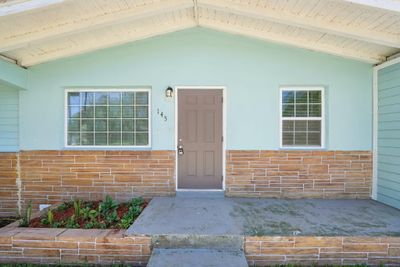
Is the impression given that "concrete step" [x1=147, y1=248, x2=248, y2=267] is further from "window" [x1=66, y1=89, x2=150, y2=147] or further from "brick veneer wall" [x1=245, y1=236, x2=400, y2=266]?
"window" [x1=66, y1=89, x2=150, y2=147]

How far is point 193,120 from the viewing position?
5125 mm

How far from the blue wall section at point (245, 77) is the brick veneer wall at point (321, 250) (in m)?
2.13

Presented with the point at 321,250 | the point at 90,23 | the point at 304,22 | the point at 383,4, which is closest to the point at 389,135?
the point at 383,4

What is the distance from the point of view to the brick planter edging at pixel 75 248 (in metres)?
3.28

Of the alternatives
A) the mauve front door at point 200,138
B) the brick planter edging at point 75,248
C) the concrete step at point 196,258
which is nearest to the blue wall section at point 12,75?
the brick planter edging at point 75,248

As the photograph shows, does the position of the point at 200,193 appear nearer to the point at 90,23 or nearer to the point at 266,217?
the point at 266,217

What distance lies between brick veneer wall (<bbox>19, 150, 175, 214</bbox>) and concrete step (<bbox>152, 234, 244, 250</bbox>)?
71.3 inches

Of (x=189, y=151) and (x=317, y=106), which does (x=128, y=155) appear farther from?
(x=317, y=106)

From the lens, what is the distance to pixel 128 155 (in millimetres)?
5070

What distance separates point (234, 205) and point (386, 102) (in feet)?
11.4

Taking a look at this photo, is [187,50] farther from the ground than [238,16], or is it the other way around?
[238,16]

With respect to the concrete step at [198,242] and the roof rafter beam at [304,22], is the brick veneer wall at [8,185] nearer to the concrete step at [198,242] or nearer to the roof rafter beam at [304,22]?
the concrete step at [198,242]

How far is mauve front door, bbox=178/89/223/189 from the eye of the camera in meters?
5.11

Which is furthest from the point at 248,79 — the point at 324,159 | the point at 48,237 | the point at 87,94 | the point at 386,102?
the point at 48,237
